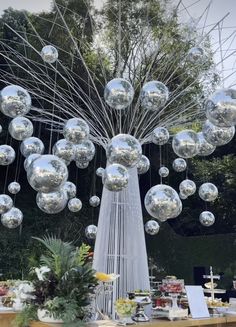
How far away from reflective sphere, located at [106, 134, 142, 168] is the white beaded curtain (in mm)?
1562

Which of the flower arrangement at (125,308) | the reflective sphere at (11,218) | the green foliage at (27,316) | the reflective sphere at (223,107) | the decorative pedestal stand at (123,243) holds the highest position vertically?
the reflective sphere at (223,107)

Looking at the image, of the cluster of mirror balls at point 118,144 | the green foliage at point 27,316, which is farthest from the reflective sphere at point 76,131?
the green foliage at point 27,316

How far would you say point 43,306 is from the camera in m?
4.23

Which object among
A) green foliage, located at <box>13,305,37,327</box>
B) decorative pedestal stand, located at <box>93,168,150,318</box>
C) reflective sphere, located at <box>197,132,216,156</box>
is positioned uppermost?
reflective sphere, located at <box>197,132,216,156</box>

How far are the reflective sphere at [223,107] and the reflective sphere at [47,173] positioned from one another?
1663 millimetres

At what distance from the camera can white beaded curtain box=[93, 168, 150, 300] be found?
5.86m

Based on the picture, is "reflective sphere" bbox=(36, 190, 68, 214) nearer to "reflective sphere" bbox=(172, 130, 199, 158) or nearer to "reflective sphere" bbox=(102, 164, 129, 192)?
"reflective sphere" bbox=(102, 164, 129, 192)

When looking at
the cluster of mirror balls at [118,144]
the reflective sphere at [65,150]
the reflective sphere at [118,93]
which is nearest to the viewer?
the cluster of mirror balls at [118,144]

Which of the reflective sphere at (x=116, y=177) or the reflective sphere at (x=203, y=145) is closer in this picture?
the reflective sphere at (x=116, y=177)

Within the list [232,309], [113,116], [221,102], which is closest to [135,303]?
[232,309]

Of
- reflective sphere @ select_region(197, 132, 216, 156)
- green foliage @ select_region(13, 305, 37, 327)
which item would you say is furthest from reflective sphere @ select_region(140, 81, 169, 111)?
green foliage @ select_region(13, 305, 37, 327)

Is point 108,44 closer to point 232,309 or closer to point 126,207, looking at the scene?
point 126,207

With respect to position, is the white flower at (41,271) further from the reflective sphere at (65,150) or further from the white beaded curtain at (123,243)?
the reflective sphere at (65,150)

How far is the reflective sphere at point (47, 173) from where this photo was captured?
4387 mm
